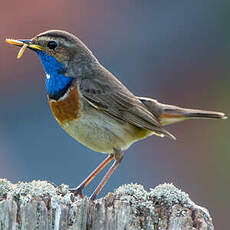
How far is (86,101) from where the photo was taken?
7.04 metres

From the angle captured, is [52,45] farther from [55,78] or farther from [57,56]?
[55,78]

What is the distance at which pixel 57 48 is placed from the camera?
7.10 meters

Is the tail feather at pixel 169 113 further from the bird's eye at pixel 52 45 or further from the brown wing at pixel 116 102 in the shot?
the bird's eye at pixel 52 45

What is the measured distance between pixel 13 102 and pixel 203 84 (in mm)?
3606

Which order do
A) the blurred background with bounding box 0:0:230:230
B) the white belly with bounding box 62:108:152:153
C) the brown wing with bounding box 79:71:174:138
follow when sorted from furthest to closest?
the blurred background with bounding box 0:0:230:230
the brown wing with bounding box 79:71:174:138
the white belly with bounding box 62:108:152:153

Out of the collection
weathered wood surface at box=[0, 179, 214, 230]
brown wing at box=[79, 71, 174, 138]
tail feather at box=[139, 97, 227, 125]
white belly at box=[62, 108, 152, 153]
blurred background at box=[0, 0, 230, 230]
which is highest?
blurred background at box=[0, 0, 230, 230]

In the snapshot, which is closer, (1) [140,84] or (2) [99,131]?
(2) [99,131]

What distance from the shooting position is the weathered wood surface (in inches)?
187

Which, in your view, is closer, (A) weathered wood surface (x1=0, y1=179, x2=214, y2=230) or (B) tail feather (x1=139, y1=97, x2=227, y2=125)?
(A) weathered wood surface (x1=0, y1=179, x2=214, y2=230)

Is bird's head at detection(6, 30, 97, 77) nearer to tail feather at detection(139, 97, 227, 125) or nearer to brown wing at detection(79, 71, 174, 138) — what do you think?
brown wing at detection(79, 71, 174, 138)

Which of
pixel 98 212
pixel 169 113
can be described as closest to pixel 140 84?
pixel 169 113

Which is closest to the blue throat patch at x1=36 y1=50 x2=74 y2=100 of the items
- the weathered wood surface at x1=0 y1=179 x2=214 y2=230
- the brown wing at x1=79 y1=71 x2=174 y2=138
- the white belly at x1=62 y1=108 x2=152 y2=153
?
the brown wing at x1=79 y1=71 x2=174 y2=138

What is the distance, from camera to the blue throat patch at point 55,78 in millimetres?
7039

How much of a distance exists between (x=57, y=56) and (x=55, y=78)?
0.80ft
